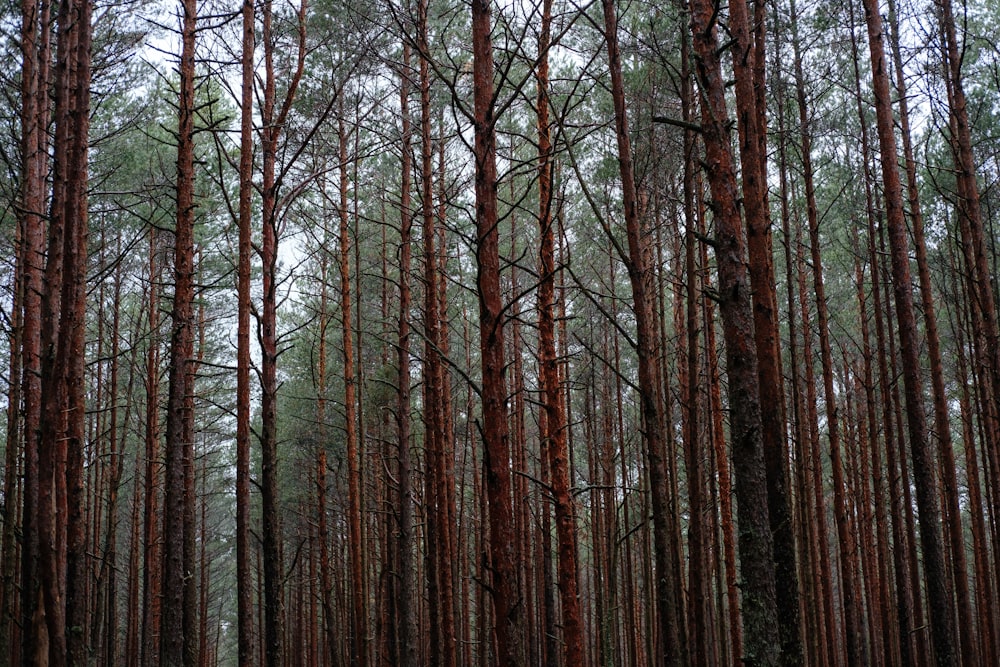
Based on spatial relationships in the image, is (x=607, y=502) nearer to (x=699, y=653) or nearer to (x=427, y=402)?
(x=427, y=402)

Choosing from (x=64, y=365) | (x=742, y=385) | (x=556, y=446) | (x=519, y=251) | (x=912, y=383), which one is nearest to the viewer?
(x=742, y=385)

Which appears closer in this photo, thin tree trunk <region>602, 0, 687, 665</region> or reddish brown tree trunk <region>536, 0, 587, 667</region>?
reddish brown tree trunk <region>536, 0, 587, 667</region>

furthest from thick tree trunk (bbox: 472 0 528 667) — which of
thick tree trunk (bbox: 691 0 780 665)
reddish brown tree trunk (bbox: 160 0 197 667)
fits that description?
reddish brown tree trunk (bbox: 160 0 197 667)

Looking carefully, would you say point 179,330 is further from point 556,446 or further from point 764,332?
point 764,332

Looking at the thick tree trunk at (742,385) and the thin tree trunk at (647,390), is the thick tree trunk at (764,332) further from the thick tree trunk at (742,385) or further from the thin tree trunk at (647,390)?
the thick tree trunk at (742,385)

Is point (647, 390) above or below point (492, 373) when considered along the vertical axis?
above

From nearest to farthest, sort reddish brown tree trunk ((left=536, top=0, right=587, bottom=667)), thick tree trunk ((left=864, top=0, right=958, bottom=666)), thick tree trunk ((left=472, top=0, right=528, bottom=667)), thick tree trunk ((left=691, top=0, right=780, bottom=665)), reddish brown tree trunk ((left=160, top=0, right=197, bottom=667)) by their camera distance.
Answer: thick tree trunk ((left=472, top=0, right=528, bottom=667)) < thick tree trunk ((left=691, top=0, right=780, bottom=665)) < reddish brown tree trunk ((left=536, top=0, right=587, bottom=667)) < thick tree trunk ((left=864, top=0, right=958, bottom=666)) < reddish brown tree trunk ((left=160, top=0, right=197, bottom=667))

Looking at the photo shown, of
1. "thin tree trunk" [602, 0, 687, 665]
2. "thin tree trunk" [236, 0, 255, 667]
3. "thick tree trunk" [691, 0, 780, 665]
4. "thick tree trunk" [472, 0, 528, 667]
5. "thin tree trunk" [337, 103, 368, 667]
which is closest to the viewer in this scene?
"thick tree trunk" [472, 0, 528, 667]

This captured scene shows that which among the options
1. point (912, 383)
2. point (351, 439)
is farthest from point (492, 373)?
point (351, 439)

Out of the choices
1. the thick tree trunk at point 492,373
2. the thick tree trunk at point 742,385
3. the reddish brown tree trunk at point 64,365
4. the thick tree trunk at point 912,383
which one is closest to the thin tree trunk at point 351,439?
the reddish brown tree trunk at point 64,365

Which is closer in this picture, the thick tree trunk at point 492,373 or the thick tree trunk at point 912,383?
the thick tree trunk at point 492,373

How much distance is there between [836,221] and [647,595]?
955 centimetres

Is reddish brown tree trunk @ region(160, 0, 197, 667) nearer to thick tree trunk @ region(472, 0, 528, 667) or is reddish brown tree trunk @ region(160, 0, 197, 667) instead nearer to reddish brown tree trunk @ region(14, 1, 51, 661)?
reddish brown tree trunk @ region(14, 1, 51, 661)

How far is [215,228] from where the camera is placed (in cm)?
1798
